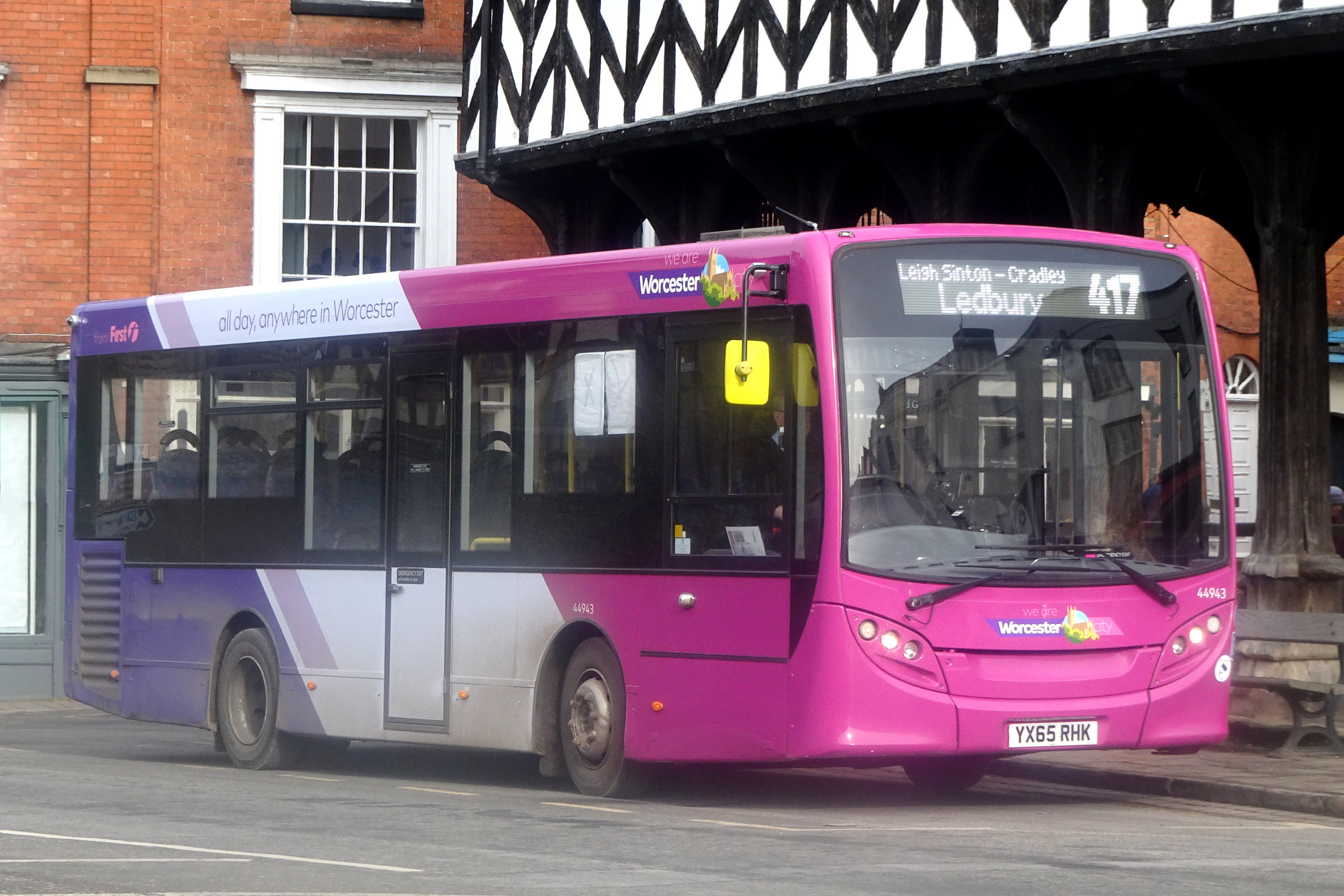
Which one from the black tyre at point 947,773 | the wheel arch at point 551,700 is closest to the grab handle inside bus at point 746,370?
the wheel arch at point 551,700

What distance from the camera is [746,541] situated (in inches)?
406

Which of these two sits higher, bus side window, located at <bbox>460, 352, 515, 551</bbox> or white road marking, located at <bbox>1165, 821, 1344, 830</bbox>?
bus side window, located at <bbox>460, 352, 515, 551</bbox>

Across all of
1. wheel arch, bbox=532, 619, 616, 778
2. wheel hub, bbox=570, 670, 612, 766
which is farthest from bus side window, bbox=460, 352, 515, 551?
wheel hub, bbox=570, 670, 612, 766

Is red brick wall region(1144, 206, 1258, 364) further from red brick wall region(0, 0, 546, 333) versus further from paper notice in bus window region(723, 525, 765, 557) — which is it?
paper notice in bus window region(723, 525, 765, 557)

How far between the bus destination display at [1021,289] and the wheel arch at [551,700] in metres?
2.65

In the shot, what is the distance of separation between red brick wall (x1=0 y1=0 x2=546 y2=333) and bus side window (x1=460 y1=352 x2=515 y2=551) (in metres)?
10.2

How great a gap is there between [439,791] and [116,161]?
11652 millimetres

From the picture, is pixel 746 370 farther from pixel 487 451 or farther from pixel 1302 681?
pixel 1302 681

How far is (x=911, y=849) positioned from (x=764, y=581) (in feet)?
6.44

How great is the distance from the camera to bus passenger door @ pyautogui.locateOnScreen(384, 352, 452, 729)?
1214 cm

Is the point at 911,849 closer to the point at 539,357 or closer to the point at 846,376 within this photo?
the point at 846,376

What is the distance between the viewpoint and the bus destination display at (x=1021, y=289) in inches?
402

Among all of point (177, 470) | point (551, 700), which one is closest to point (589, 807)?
point (551, 700)

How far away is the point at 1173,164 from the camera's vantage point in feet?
58.2
